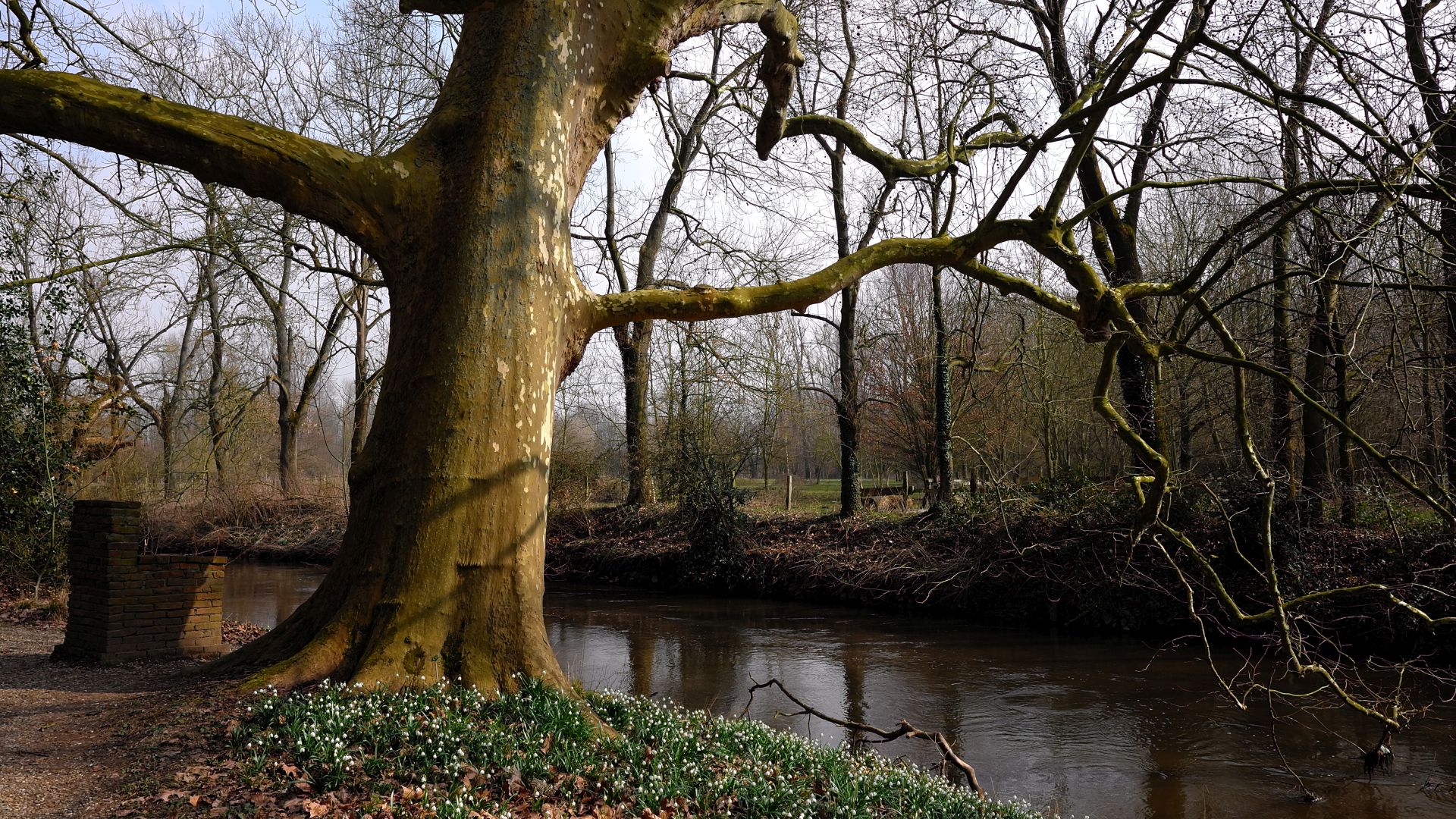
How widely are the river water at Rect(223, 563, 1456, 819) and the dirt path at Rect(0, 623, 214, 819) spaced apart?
5.27m

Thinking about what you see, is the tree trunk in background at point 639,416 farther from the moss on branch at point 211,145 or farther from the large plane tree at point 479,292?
the moss on branch at point 211,145

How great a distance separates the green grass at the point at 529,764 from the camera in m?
4.18

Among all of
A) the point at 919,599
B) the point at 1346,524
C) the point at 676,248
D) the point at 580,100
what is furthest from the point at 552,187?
the point at 676,248

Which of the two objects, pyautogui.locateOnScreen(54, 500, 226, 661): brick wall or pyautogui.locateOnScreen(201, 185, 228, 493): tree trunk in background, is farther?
pyautogui.locateOnScreen(201, 185, 228, 493): tree trunk in background

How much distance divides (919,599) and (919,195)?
26.9 ft

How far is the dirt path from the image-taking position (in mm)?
4051

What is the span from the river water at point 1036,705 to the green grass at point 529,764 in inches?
112

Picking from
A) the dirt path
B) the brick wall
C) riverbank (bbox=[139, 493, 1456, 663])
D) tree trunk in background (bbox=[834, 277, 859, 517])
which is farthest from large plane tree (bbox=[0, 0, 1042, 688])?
tree trunk in background (bbox=[834, 277, 859, 517])

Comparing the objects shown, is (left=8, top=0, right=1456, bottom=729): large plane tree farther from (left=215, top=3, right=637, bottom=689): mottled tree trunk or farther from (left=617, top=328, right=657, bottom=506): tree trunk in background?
(left=617, top=328, right=657, bottom=506): tree trunk in background

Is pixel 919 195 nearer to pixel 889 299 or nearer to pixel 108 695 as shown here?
pixel 108 695

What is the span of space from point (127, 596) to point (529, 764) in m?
6.82

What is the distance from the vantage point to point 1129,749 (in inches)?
344

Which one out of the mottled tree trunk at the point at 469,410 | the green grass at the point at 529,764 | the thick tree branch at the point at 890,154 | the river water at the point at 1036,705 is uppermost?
the thick tree branch at the point at 890,154

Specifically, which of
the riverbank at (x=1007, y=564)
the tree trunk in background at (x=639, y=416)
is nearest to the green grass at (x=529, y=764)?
the riverbank at (x=1007, y=564)
